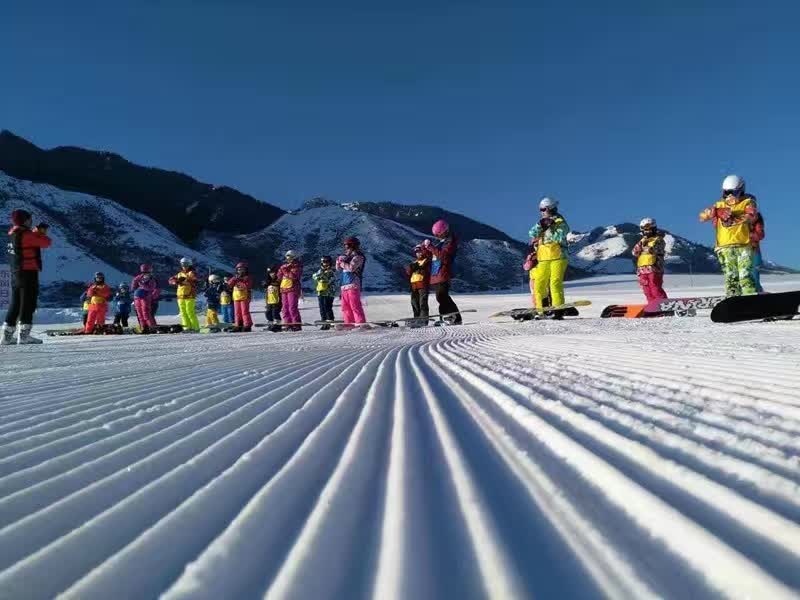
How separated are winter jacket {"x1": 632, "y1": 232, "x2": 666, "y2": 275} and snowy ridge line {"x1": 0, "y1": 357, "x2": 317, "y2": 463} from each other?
6.39 metres

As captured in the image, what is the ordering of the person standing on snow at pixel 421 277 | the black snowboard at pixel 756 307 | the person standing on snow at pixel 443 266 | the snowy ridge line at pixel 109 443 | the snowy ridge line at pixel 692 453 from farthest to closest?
the person standing on snow at pixel 421 277
the person standing on snow at pixel 443 266
the black snowboard at pixel 756 307
the snowy ridge line at pixel 109 443
the snowy ridge line at pixel 692 453

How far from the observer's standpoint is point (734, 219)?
17.4 feet

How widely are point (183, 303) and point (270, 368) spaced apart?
899 cm

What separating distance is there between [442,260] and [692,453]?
685 cm

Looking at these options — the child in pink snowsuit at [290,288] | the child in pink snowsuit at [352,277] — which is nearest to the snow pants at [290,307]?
the child in pink snowsuit at [290,288]

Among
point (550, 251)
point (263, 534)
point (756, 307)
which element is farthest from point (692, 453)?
point (550, 251)

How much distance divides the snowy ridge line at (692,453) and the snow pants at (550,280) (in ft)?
18.3

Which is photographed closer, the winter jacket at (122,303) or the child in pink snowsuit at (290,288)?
the child in pink snowsuit at (290,288)

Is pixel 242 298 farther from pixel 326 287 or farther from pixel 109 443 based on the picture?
pixel 109 443

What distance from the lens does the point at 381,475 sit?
789 mm

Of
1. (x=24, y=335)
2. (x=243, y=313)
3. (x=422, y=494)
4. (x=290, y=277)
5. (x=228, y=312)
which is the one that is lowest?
(x=422, y=494)

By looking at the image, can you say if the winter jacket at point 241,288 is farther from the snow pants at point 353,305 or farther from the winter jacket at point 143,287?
the snow pants at point 353,305

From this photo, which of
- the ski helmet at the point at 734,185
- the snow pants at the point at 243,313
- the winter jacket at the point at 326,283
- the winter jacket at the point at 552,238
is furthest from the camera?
the winter jacket at the point at 326,283

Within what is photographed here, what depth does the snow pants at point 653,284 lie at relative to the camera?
7102 millimetres
